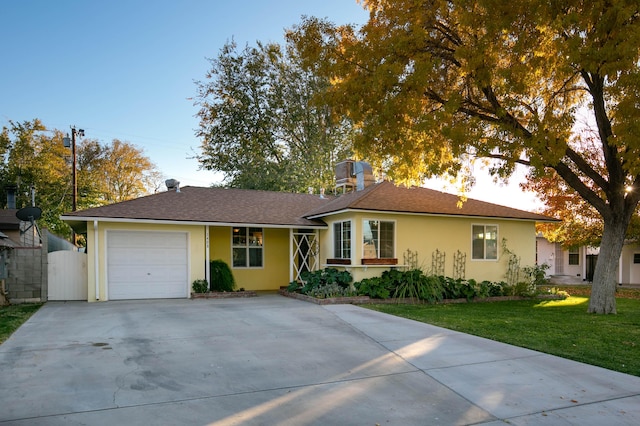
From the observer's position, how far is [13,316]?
33.3 ft

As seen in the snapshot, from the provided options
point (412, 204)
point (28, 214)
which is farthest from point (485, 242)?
point (28, 214)

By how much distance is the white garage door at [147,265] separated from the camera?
1367 centimetres

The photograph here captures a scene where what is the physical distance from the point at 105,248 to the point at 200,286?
119 inches

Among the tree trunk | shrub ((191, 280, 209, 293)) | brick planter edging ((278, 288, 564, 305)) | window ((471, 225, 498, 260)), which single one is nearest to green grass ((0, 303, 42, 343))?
shrub ((191, 280, 209, 293))

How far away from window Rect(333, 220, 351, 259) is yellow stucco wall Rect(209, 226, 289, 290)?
2.54 metres

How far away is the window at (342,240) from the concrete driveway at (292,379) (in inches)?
234

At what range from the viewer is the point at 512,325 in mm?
9391

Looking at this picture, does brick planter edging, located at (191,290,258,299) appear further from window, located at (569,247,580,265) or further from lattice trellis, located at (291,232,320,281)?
window, located at (569,247,580,265)

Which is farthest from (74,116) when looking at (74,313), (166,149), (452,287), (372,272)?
(452,287)

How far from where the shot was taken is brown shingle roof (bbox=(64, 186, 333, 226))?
13.7m

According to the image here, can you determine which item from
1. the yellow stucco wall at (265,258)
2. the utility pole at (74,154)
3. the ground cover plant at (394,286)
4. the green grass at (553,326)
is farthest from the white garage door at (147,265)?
the utility pole at (74,154)

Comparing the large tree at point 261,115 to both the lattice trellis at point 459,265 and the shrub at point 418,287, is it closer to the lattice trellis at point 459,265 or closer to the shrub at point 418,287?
the lattice trellis at point 459,265

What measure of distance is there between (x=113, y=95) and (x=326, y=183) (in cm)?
1300

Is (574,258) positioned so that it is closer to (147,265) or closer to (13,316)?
(147,265)
